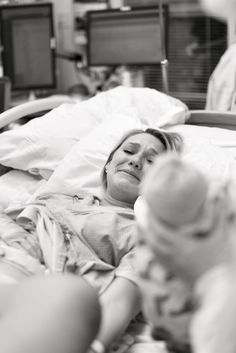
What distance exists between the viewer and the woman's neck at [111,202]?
1653mm

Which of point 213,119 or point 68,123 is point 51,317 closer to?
point 68,123

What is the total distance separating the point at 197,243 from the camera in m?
0.76

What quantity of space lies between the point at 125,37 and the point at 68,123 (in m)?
1.46

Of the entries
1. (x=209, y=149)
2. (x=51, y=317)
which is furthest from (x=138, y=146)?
(x=51, y=317)

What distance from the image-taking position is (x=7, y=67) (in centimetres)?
369

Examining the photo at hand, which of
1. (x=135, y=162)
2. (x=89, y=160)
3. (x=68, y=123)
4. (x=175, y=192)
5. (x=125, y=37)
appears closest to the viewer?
(x=175, y=192)

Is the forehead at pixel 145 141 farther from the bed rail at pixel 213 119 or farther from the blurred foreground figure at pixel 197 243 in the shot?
the blurred foreground figure at pixel 197 243

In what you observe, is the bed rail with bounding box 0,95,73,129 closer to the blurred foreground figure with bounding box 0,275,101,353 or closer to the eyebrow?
the eyebrow

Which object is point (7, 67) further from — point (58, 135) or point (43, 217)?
point (43, 217)

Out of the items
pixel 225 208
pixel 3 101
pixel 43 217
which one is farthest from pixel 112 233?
pixel 3 101

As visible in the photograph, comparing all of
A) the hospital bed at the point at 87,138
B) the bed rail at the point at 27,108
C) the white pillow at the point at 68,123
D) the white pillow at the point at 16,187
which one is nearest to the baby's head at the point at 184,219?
the hospital bed at the point at 87,138

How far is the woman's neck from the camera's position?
1653 millimetres

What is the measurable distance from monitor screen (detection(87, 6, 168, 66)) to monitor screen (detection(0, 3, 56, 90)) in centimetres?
27

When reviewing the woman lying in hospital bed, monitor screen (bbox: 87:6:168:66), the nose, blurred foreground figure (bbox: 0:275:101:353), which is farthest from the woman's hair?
monitor screen (bbox: 87:6:168:66)
